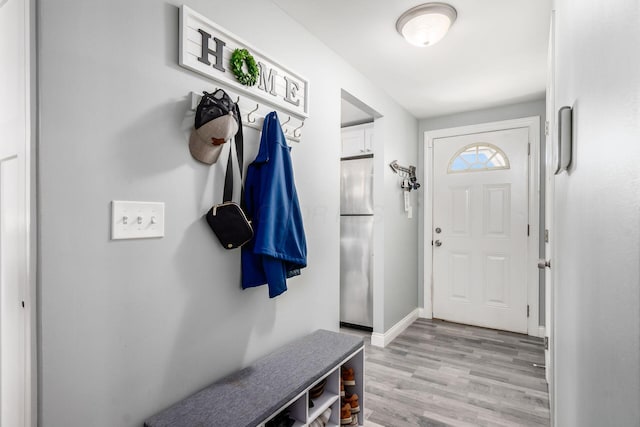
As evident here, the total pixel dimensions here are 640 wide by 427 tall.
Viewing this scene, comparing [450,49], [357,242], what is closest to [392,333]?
[357,242]

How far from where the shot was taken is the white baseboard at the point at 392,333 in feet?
10.4

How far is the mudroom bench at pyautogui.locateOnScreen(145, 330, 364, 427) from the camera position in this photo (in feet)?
4.09

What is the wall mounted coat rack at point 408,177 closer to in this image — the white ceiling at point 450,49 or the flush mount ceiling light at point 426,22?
the white ceiling at point 450,49

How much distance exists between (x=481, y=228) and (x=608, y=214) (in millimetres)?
3476

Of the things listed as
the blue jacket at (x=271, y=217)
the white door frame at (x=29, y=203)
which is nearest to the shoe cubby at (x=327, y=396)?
the blue jacket at (x=271, y=217)

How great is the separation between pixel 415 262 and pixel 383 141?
5.17ft

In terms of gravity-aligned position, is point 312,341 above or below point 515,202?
below

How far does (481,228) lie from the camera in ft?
12.0

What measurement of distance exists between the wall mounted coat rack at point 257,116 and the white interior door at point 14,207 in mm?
544

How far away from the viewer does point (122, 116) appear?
119 centimetres

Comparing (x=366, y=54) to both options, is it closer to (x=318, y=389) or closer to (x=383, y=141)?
(x=383, y=141)

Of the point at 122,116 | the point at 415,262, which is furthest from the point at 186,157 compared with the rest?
the point at 415,262

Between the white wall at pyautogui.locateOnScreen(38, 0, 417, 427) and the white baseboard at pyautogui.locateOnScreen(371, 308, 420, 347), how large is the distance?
5.50 ft

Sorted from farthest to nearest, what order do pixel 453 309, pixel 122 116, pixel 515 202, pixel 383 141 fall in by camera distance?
pixel 453 309 < pixel 515 202 < pixel 383 141 < pixel 122 116
